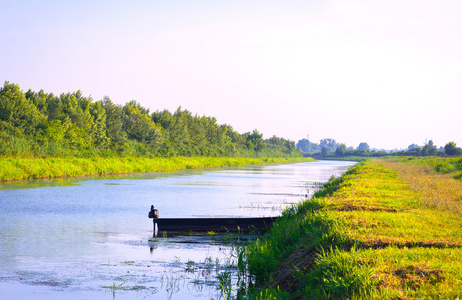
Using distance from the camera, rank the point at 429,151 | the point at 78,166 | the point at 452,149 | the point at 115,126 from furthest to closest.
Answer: the point at 429,151
the point at 452,149
the point at 115,126
the point at 78,166

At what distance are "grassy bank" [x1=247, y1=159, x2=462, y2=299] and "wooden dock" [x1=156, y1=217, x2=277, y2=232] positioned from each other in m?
3.79

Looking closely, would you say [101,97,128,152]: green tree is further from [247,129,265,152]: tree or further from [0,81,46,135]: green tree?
[247,129,265,152]: tree

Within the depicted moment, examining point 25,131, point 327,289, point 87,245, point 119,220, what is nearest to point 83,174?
point 25,131

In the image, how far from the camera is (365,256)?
941cm

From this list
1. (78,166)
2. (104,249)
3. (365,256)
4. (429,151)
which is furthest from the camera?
(429,151)

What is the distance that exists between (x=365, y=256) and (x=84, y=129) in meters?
65.5

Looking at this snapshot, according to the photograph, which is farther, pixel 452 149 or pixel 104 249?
pixel 452 149

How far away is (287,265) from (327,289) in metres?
2.97

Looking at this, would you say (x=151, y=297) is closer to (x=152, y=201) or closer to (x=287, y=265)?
(x=287, y=265)

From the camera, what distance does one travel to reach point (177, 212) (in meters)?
26.1

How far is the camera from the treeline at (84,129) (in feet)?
186

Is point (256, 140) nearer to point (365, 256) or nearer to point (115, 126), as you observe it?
point (115, 126)

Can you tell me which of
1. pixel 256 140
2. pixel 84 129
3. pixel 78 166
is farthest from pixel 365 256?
pixel 256 140

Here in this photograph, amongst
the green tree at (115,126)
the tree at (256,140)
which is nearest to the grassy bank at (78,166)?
the green tree at (115,126)
